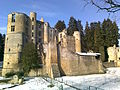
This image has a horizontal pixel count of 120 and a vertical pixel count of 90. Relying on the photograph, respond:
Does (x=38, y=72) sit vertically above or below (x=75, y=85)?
above

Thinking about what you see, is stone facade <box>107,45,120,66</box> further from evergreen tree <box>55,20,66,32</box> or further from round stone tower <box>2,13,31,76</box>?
round stone tower <box>2,13,31,76</box>

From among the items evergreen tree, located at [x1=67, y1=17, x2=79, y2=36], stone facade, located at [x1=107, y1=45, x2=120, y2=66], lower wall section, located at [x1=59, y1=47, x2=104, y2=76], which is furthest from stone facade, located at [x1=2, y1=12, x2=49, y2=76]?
stone facade, located at [x1=107, y1=45, x2=120, y2=66]

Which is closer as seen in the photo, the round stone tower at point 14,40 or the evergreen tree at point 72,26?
the round stone tower at point 14,40

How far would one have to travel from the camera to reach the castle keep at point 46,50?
28203 mm

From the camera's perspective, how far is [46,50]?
30.2m

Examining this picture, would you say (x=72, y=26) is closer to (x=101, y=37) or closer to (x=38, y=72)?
(x=101, y=37)

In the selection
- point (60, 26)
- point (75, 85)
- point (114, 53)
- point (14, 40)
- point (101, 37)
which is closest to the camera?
point (75, 85)

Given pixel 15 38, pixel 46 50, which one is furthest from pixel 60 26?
pixel 46 50

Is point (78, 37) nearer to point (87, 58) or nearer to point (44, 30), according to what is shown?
point (44, 30)

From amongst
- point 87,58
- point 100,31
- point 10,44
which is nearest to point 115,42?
point 100,31

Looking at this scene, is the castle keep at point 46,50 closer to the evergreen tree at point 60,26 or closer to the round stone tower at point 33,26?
the round stone tower at point 33,26

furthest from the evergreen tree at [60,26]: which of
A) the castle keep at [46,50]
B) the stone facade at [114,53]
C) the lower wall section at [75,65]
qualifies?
the lower wall section at [75,65]

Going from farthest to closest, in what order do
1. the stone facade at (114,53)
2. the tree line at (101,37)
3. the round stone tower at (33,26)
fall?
the round stone tower at (33,26) → the tree line at (101,37) → the stone facade at (114,53)

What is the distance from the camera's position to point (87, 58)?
99.3 ft
